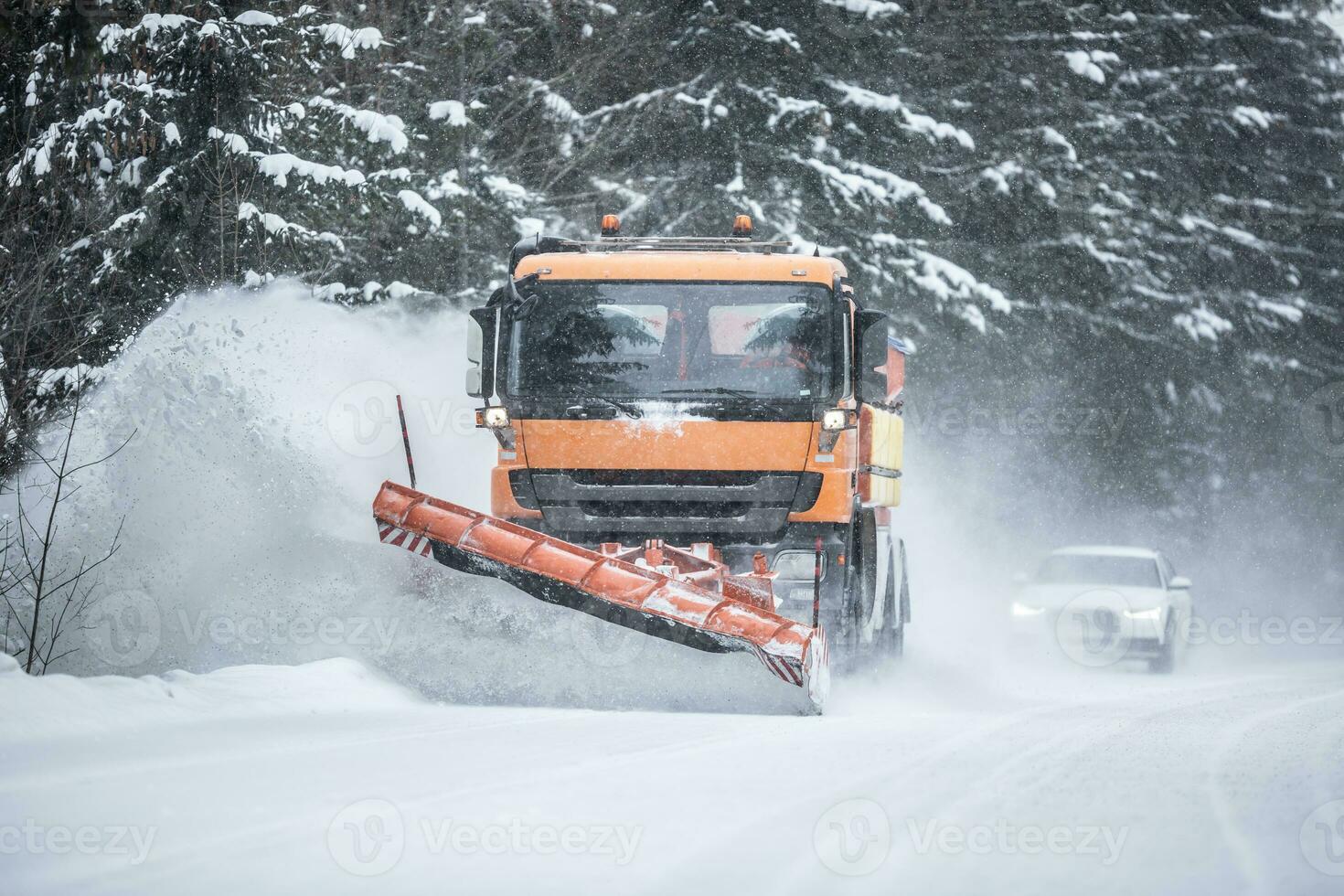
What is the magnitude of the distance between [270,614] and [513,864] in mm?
5556

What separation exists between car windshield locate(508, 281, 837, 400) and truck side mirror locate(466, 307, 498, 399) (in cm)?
15

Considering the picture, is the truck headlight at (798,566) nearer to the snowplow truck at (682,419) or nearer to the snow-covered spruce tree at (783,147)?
the snowplow truck at (682,419)

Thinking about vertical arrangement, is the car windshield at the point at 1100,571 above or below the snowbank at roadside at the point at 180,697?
below

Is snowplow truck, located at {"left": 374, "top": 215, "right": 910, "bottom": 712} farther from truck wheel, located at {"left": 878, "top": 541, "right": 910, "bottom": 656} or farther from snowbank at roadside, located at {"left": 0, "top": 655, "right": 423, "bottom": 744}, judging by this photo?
truck wheel, located at {"left": 878, "top": 541, "right": 910, "bottom": 656}

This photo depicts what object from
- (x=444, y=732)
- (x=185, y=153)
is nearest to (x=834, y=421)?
(x=444, y=732)

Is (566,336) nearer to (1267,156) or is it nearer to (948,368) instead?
(948,368)

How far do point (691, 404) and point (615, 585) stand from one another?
1594 mm

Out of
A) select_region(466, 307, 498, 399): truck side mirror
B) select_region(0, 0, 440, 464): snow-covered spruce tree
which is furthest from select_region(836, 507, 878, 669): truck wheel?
select_region(0, 0, 440, 464): snow-covered spruce tree

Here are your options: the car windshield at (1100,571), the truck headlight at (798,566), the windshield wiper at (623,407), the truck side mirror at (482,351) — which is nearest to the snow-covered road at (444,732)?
the truck headlight at (798,566)

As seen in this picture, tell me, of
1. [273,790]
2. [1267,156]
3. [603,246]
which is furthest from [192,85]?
[1267,156]

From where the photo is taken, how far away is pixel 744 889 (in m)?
4.55

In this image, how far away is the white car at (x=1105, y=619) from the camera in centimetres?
1606

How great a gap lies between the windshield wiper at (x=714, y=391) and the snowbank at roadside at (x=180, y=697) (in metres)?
2.42

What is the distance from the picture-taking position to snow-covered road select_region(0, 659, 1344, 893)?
475 centimetres
